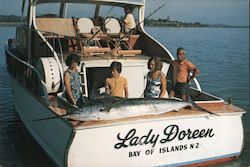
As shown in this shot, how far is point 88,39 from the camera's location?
963 cm

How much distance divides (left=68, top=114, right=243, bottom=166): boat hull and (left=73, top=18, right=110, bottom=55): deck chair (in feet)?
10.7

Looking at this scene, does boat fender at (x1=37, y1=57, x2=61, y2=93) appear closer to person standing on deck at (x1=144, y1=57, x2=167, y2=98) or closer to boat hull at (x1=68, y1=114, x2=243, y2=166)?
person standing on deck at (x1=144, y1=57, x2=167, y2=98)

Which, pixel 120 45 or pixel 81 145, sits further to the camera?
pixel 120 45

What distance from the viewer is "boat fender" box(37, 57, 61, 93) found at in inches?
301

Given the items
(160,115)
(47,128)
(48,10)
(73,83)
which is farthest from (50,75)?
(48,10)

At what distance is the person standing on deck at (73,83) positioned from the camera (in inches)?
278

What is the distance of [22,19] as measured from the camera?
37.0 feet

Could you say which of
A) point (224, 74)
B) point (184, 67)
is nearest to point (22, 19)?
point (184, 67)

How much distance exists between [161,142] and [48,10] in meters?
6.12

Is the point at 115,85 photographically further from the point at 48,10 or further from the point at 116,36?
the point at 48,10

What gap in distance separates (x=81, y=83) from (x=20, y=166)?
2.17 meters

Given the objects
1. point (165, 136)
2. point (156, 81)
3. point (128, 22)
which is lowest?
point (165, 136)

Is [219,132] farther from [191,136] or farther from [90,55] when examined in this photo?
[90,55]

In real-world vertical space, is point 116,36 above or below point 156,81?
above
